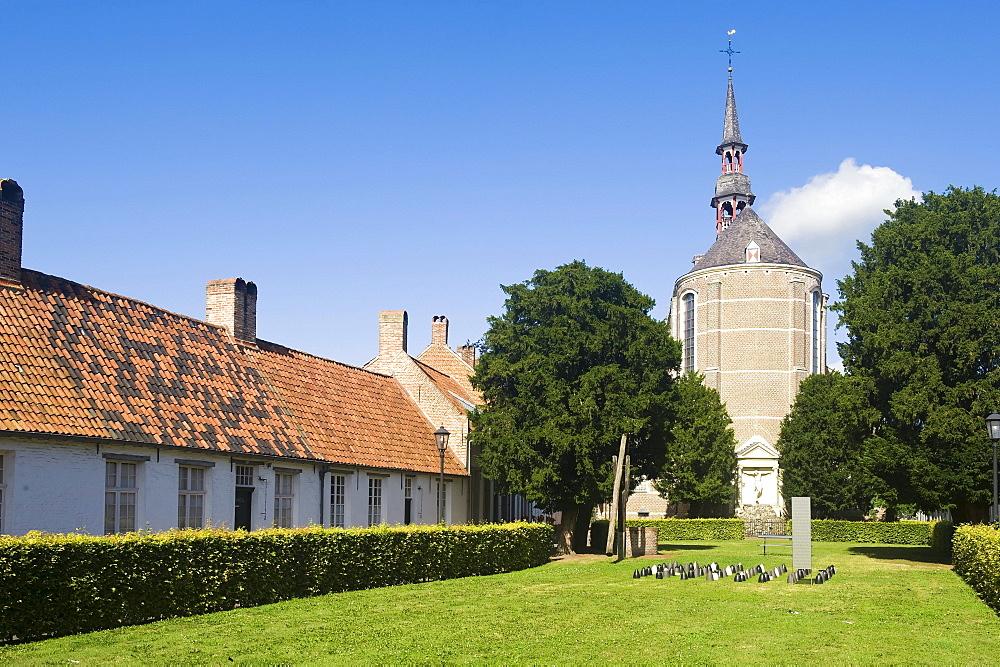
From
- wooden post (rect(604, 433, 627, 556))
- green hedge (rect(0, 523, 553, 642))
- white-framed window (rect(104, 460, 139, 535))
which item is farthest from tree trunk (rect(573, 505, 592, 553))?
white-framed window (rect(104, 460, 139, 535))

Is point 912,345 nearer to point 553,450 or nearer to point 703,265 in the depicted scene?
point 553,450

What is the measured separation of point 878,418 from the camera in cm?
3155

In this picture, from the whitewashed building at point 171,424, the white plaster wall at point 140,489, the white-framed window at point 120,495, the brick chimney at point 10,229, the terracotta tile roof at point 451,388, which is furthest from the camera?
the terracotta tile roof at point 451,388

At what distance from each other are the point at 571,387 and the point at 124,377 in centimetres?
1563

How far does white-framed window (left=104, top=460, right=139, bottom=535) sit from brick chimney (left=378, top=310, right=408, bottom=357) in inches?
703

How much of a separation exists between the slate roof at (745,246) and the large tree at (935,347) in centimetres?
3725

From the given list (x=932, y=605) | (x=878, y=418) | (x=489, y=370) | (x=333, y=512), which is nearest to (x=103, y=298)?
(x=333, y=512)

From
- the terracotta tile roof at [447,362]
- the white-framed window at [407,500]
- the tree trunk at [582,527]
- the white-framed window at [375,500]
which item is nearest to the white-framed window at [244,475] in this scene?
the white-framed window at [375,500]

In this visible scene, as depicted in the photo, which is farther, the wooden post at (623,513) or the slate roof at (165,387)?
the wooden post at (623,513)

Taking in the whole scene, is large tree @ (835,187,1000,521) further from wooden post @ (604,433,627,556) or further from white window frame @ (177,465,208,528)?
white window frame @ (177,465,208,528)

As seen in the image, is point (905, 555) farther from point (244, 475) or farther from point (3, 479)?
point (3, 479)

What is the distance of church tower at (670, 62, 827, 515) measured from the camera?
67.8m

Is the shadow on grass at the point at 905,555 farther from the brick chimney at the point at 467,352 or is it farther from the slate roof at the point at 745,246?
the slate roof at the point at 745,246

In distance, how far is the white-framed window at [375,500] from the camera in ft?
101
